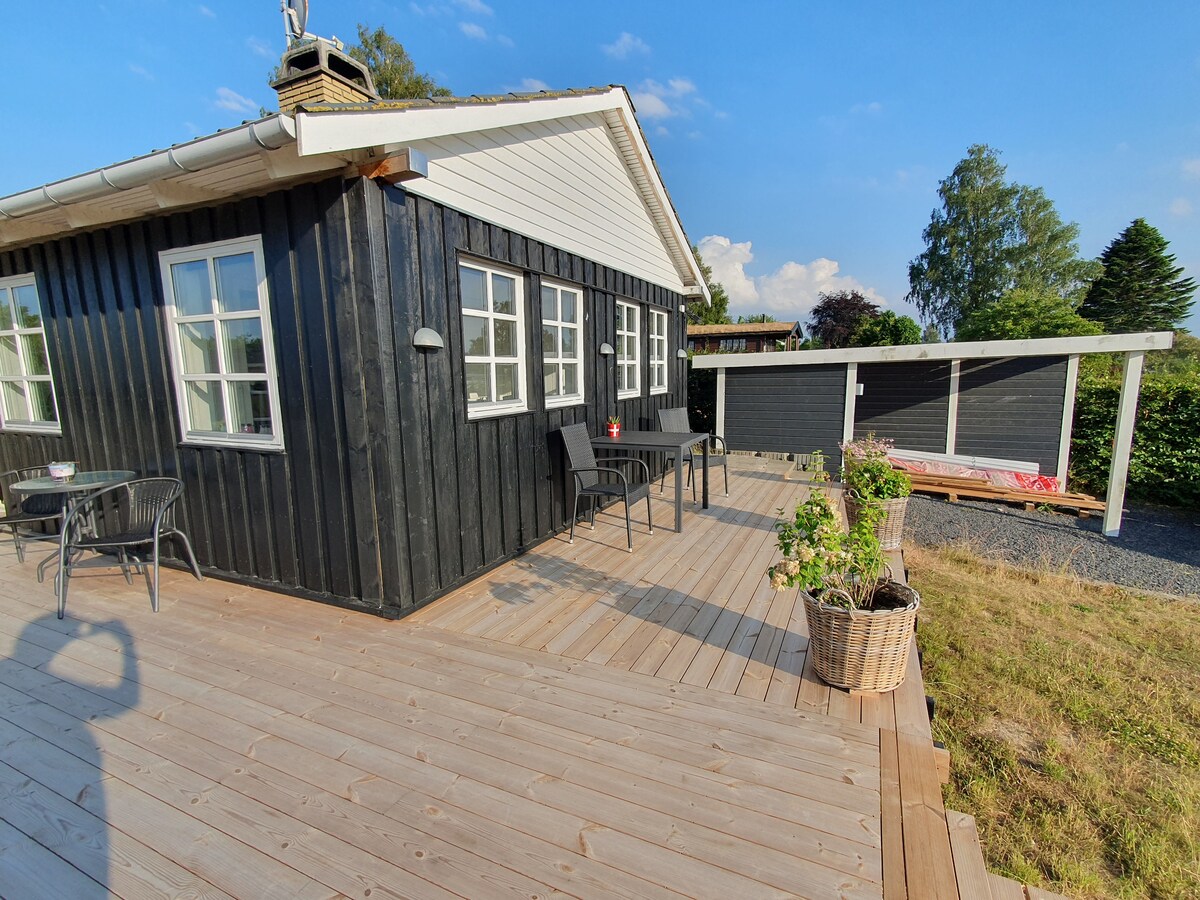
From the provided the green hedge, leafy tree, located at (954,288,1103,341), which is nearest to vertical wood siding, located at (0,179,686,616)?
→ the green hedge

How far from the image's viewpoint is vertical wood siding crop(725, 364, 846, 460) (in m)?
8.63

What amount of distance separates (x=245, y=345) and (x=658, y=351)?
4884 millimetres

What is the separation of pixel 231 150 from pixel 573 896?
2942mm

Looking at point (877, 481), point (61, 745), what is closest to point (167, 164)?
point (61, 745)

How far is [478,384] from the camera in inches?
137

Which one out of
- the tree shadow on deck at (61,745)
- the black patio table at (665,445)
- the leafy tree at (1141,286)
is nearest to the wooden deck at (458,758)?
the tree shadow on deck at (61,745)

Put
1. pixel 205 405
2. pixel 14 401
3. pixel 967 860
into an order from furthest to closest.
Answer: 1. pixel 14 401
2. pixel 205 405
3. pixel 967 860

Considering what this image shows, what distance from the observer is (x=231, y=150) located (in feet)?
7.16

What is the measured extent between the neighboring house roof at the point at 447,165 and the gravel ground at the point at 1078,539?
5.37 metres

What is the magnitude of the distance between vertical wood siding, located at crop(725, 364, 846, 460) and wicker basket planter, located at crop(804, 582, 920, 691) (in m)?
7.04

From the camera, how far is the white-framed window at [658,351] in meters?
6.66

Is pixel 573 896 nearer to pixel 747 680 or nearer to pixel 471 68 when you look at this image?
pixel 747 680

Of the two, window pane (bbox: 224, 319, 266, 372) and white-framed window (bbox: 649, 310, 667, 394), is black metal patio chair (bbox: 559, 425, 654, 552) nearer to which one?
window pane (bbox: 224, 319, 266, 372)

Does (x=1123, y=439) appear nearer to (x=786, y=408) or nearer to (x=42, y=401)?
(x=786, y=408)
